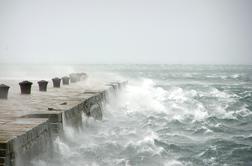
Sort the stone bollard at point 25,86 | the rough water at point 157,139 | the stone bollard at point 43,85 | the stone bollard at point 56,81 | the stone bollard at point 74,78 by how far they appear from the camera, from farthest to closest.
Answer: the stone bollard at point 74,78 < the stone bollard at point 56,81 < the stone bollard at point 43,85 < the stone bollard at point 25,86 < the rough water at point 157,139

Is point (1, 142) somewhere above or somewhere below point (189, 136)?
above

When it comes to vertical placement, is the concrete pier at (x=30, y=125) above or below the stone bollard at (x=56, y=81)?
below

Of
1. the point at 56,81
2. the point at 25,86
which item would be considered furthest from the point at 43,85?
the point at 56,81

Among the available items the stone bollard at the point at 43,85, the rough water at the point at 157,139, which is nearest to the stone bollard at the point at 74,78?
the rough water at the point at 157,139

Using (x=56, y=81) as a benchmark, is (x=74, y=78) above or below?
below

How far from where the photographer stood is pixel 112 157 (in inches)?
482

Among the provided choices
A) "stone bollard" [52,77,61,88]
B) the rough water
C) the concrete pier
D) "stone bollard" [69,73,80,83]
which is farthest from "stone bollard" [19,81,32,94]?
"stone bollard" [69,73,80,83]

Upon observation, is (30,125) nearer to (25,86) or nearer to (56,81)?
(25,86)

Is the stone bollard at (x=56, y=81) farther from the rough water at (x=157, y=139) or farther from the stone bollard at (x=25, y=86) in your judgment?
the stone bollard at (x=25, y=86)

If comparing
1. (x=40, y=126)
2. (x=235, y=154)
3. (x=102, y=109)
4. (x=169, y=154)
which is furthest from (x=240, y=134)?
(x=40, y=126)

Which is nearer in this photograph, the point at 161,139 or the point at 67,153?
the point at 67,153

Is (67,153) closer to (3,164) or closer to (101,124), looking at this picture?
(3,164)

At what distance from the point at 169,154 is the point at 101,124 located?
19.8ft

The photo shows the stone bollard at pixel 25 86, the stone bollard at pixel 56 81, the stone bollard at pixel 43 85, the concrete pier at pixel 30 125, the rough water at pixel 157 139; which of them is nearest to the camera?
the concrete pier at pixel 30 125
